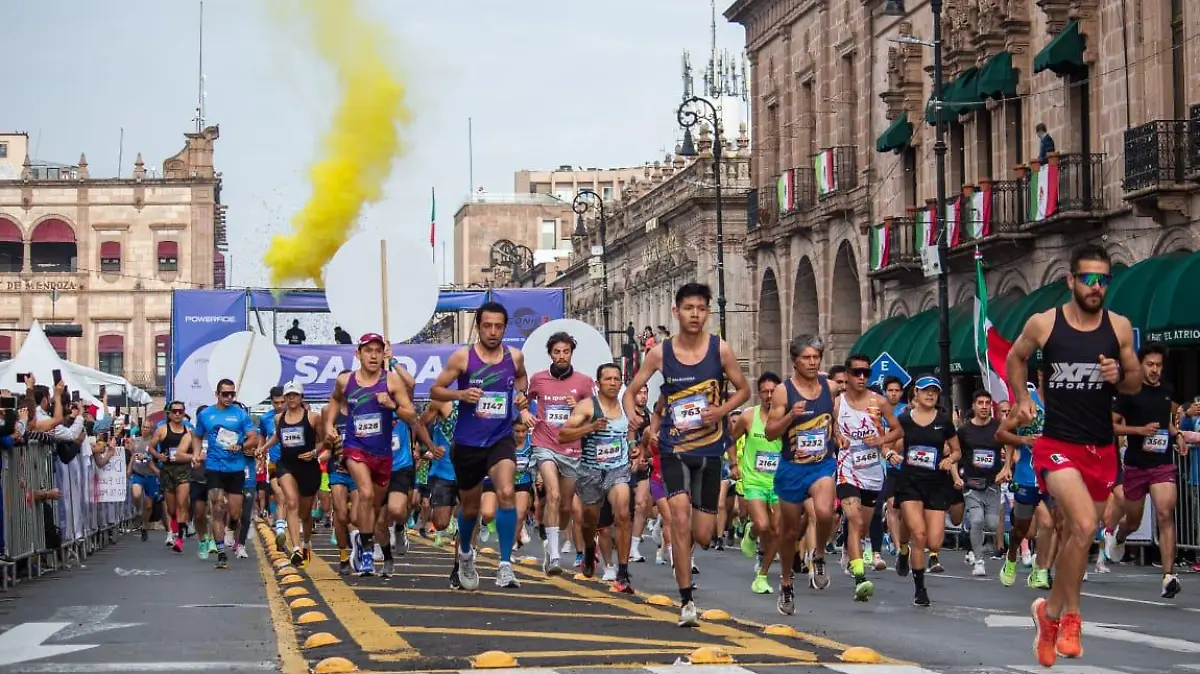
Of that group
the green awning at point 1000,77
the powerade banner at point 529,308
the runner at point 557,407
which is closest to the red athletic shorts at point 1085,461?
the runner at point 557,407

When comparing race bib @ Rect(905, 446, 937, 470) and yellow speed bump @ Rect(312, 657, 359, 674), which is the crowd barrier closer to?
race bib @ Rect(905, 446, 937, 470)

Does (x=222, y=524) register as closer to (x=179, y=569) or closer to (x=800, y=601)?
(x=179, y=569)

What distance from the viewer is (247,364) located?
86.9 ft

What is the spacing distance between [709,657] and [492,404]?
17.7 feet

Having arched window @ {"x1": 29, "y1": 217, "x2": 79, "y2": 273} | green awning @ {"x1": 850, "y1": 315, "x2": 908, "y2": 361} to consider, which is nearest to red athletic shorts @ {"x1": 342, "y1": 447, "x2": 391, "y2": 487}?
green awning @ {"x1": 850, "y1": 315, "x2": 908, "y2": 361}

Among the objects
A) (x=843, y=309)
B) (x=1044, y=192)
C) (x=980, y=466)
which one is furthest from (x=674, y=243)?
(x=980, y=466)

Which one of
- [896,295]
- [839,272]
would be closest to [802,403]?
[896,295]

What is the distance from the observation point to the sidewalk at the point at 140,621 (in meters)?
10.2

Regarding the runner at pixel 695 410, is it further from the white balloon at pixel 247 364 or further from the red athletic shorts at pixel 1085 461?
the white balloon at pixel 247 364

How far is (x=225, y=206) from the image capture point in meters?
129

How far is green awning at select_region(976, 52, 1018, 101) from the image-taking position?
36250 millimetres

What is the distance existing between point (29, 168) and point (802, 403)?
358ft

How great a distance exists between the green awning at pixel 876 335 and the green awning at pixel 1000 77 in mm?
6720

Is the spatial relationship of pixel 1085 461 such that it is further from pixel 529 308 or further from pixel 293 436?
pixel 529 308
